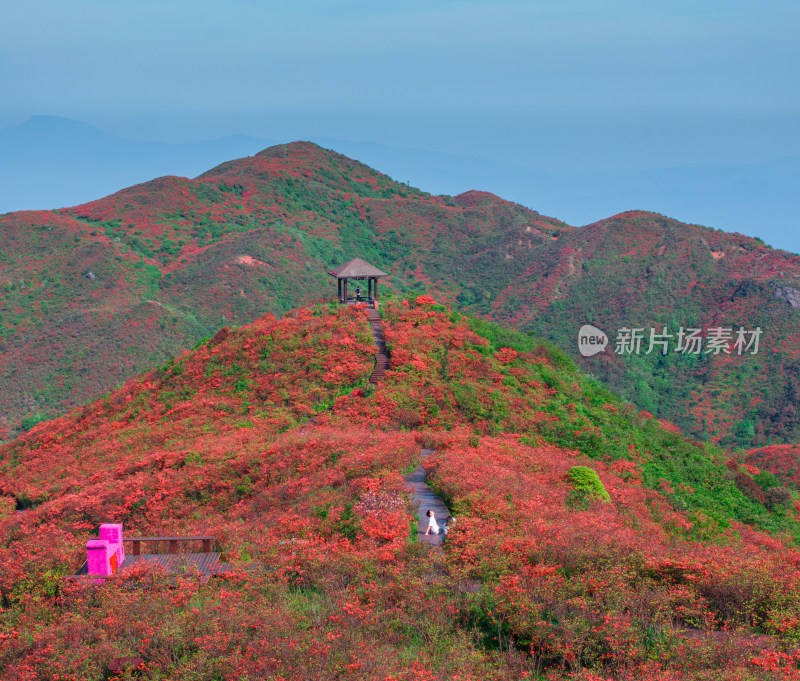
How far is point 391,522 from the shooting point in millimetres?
13602

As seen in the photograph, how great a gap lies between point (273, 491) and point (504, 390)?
10944mm

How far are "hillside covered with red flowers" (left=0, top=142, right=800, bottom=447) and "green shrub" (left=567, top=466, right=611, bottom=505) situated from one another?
38.2 metres

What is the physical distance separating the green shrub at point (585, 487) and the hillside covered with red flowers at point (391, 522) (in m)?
0.07

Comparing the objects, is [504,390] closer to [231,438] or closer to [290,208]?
[231,438]

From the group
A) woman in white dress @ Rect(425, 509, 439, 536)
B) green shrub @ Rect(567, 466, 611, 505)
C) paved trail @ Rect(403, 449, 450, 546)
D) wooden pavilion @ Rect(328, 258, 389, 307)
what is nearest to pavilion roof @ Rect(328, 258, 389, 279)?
wooden pavilion @ Rect(328, 258, 389, 307)

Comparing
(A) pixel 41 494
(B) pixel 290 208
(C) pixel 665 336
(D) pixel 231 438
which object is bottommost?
(A) pixel 41 494

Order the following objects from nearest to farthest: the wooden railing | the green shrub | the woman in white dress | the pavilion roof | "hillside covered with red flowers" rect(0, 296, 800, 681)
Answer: "hillside covered with red flowers" rect(0, 296, 800, 681) < the woman in white dress < the wooden railing < the green shrub < the pavilion roof

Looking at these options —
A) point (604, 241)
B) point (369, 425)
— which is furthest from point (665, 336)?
point (369, 425)

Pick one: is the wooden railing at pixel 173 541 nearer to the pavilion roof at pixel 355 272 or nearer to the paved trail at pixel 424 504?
the paved trail at pixel 424 504

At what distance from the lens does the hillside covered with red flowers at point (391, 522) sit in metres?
9.24

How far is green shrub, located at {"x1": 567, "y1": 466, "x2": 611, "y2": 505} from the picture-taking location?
55.4 feet

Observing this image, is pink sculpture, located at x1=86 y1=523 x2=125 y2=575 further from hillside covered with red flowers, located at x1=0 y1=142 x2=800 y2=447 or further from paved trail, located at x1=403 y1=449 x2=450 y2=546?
hillside covered with red flowers, located at x1=0 y1=142 x2=800 y2=447

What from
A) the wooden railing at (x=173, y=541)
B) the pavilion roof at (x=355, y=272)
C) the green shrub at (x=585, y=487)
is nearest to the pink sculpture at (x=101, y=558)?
the wooden railing at (x=173, y=541)

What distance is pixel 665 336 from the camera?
216 ft
